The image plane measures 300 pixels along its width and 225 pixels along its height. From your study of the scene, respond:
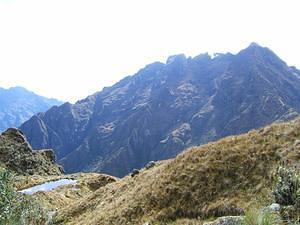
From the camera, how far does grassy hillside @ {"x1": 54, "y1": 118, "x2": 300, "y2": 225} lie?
87.0 ft

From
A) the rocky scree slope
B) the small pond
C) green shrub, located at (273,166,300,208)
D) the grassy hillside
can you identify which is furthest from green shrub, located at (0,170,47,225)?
the rocky scree slope

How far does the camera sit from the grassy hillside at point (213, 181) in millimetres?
26531

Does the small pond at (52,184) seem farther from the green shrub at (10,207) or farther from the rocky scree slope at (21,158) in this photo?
the green shrub at (10,207)

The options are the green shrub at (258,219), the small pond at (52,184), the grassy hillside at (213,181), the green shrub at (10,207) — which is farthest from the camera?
the small pond at (52,184)

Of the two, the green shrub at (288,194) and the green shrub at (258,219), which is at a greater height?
the green shrub at (258,219)

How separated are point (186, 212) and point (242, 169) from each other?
14.3ft

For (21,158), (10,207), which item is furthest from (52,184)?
(10,207)

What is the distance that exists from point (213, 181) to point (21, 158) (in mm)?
89716

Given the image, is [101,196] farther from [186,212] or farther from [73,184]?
[73,184]

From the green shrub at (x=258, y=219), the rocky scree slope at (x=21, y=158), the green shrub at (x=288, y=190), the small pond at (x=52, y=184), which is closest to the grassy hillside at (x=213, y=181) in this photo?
the green shrub at (x=288, y=190)

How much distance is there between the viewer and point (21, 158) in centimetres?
11162

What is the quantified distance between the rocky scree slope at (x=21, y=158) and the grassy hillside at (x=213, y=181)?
2995 inches

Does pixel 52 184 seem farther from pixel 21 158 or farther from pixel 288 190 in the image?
pixel 288 190

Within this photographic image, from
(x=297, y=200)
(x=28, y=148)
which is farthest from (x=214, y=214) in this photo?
(x=28, y=148)
